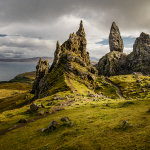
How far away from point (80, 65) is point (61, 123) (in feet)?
270

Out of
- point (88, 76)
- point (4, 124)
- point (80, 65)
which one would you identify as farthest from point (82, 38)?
point (4, 124)

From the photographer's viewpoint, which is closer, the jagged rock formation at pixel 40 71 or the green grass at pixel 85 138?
the green grass at pixel 85 138

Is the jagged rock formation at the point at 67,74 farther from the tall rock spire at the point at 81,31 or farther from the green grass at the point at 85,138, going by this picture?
the green grass at the point at 85,138

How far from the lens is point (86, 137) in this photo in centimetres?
1784

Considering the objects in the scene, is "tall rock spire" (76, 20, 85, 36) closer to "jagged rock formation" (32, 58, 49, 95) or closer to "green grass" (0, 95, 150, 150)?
"jagged rock formation" (32, 58, 49, 95)

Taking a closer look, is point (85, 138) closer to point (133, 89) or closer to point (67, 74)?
point (67, 74)

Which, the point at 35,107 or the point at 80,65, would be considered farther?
the point at 80,65

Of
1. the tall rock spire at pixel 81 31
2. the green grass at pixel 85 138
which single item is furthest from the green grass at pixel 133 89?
the tall rock spire at pixel 81 31

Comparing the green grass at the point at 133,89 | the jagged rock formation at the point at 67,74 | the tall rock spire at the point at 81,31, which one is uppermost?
the tall rock spire at the point at 81,31

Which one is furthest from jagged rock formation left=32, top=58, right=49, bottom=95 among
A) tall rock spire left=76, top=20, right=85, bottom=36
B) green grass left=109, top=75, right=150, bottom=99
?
green grass left=109, top=75, right=150, bottom=99

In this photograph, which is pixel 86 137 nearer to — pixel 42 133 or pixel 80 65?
pixel 42 133

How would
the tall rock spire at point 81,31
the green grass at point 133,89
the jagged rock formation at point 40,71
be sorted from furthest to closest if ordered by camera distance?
1. the tall rock spire at point 81,31
2. the jagged rock formation at point 40,71
3. the green grass at point 133,89

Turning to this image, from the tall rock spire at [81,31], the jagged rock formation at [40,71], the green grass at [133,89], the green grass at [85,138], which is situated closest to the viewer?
the green grass at [85,138]

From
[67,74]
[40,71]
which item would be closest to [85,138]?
[67,74]
